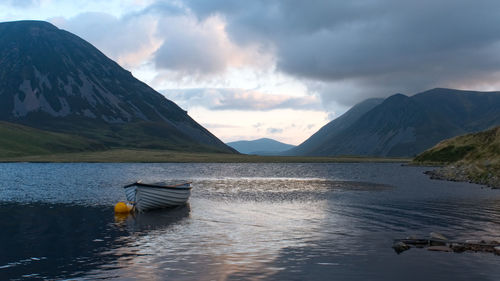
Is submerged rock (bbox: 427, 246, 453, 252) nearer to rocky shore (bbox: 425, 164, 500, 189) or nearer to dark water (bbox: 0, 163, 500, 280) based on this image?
dark water (bbox: 0, 163, 500, 280)

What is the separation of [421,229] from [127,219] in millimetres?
29514

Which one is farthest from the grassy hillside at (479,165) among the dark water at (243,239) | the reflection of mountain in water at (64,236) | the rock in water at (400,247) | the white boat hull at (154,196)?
the reflection of mountain in water at (64,236)

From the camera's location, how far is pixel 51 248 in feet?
101

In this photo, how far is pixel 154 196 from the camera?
51375 mm

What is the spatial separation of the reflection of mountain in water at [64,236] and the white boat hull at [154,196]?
166cm

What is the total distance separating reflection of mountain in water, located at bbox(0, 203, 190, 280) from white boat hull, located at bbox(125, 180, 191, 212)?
1.66 m

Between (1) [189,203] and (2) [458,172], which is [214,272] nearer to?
(1) [189,203]

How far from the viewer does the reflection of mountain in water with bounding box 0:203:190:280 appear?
26.0m

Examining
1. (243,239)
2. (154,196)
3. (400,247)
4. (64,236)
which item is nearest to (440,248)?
(400,247)

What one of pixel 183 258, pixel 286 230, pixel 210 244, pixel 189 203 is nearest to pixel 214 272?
pixel 183 258

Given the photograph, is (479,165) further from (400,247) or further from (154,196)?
(400,247)

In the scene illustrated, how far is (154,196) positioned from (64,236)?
16.4m

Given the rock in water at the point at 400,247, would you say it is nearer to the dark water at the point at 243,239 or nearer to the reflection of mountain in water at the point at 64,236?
the dark water at the point at 243,239

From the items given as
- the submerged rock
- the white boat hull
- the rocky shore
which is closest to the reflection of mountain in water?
the white boat hull
